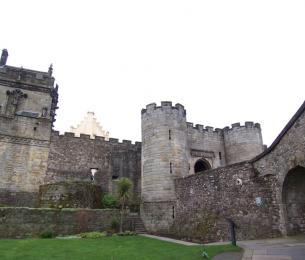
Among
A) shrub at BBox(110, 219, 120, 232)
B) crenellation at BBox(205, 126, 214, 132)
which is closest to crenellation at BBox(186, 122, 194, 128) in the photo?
crenellation at BBox(205, 126, 214, 132)

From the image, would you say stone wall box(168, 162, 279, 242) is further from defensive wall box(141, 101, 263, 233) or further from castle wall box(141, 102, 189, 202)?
castle wall box(141, 102, 189, 202)

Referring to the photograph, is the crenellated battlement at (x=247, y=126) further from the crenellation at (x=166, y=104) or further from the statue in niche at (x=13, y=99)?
the statue in niche at (x=13, y=99)

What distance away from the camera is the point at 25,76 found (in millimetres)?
25062

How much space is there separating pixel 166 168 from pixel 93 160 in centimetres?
926

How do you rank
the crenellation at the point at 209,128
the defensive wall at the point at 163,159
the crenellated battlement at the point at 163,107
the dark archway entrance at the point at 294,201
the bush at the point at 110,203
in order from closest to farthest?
the dark archway entrance at the point at 294,201 < the defensive wall at the point at 163,159 < the crenellated battlement at the point at 163,107 < the bush at the point at 110,203 < the crenellation at the point at 209,128

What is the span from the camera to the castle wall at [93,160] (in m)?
23.1

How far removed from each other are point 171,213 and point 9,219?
8978 millimetres

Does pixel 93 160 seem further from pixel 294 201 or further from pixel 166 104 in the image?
pixel 294 201

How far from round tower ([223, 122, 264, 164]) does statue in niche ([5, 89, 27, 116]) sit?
1912 cm

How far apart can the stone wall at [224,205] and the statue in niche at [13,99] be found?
53.7 ft

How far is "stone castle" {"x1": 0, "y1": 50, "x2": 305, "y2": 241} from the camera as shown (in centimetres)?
1055

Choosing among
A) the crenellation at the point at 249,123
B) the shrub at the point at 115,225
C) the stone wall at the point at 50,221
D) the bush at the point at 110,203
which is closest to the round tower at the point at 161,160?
the shrub at the point at 115,225

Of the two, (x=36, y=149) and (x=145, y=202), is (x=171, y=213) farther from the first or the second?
(x=36, y=149)

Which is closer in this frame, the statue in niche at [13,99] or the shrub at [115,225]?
the shrub at [115,225]
